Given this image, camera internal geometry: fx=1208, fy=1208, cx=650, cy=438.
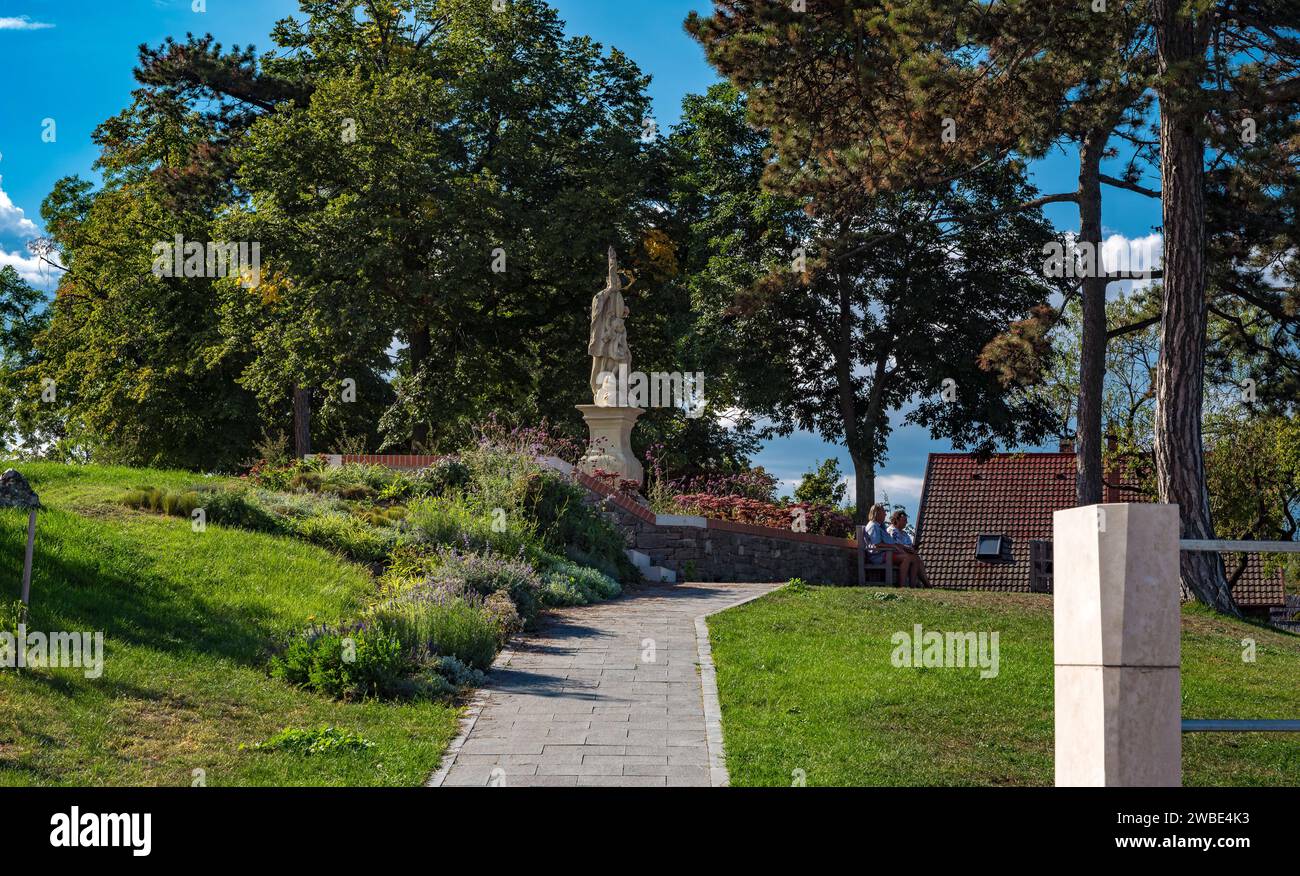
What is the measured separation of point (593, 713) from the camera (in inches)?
341

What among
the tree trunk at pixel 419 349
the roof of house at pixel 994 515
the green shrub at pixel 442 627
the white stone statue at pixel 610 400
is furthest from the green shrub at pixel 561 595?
the roof of house at pixel 994 515

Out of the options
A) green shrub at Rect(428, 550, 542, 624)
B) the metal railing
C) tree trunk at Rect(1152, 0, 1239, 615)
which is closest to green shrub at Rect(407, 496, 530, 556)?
green shrub at Rect(428, 550, 542, 624)

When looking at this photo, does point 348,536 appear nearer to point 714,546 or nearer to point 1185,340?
point 714,546

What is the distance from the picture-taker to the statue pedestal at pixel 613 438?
21.3 metres

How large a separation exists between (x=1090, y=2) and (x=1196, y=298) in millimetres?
4267

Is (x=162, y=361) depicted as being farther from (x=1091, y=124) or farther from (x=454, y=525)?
(x=1091, y=124)

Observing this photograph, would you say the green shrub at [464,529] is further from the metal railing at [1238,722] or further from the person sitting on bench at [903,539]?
the metal railing at [1238,722]

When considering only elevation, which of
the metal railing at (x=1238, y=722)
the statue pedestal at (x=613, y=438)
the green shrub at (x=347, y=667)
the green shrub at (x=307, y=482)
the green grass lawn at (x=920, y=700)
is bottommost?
the green grass lawn at (x=920, y=700)

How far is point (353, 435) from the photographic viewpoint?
3500 cm

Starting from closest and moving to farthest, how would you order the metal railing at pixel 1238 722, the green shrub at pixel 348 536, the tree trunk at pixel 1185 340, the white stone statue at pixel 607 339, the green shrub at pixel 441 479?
the metal railing at pixel 1238 722 → the green shrub at pixel 348 536 → the tree trunk at pixel 1185 340 → the green shrub at pixel 441 479 → the white stone statue at pixel 607 339

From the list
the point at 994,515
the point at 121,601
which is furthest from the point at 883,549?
the point at 994,515

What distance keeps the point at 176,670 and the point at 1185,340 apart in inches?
541

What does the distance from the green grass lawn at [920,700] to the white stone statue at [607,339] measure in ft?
28.0

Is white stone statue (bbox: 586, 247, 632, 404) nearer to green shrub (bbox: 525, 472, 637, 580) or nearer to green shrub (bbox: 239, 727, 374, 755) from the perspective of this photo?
green shrub (bbox: 525, 472, 637, 580)
